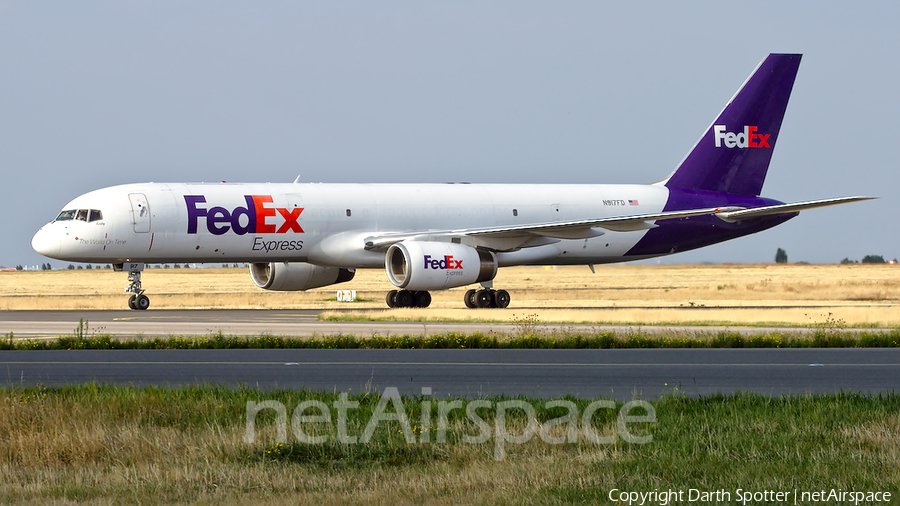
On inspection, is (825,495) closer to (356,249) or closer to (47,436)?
(47,436)

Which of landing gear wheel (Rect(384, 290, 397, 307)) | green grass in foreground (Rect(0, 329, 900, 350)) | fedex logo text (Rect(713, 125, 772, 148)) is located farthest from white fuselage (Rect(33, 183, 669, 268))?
green grass in foreground (Rect(0, 329, 900, 350))

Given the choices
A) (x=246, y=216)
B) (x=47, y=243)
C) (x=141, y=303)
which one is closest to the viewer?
(x=47, y=243)

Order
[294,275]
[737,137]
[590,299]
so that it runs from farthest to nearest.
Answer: [590,299], [737,137], [294,275]

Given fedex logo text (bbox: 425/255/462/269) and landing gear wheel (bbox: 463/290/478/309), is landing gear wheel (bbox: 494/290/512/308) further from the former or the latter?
fedex logo text (bbox: 425/255/462/269)

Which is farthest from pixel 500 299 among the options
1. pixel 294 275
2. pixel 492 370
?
pixel 492 370

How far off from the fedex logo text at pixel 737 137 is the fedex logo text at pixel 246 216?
16994mm

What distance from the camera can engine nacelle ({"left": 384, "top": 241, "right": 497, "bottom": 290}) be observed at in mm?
32000

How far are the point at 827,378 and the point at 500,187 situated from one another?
80.1 ft

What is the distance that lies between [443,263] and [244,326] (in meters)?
7.90

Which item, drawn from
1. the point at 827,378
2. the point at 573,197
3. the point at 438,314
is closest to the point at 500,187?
the point at 573,197

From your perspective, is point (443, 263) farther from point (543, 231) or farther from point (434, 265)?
point (543, 231)

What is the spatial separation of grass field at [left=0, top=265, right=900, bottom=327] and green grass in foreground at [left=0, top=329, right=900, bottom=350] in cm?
547

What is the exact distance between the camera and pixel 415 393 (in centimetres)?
1298

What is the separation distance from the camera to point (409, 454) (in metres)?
9.30
